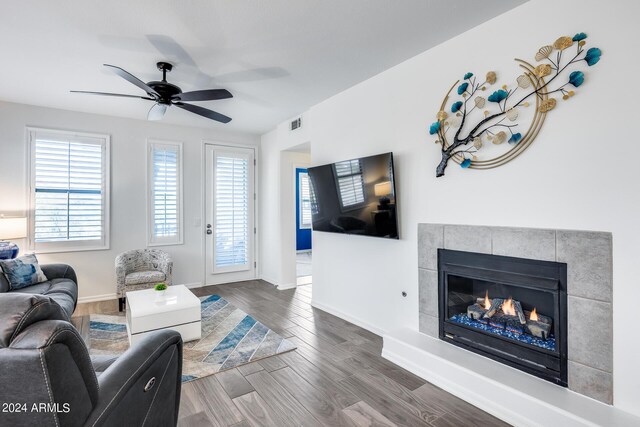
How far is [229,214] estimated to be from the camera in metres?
5.62

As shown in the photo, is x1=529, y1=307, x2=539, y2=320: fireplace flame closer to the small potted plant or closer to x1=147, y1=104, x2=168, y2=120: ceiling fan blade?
the small potted plant

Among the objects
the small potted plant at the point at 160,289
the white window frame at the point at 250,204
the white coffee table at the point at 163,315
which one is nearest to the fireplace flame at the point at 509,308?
the white coffee table at the point at 163,315

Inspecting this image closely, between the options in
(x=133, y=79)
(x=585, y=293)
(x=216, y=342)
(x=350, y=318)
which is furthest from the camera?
(x=350, y=318)

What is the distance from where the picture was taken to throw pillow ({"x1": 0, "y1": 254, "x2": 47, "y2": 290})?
3.15 metres

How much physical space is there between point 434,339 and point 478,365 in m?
0.48

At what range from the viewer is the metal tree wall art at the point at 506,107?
6.51 ft

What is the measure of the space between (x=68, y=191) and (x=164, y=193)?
1.21 meters

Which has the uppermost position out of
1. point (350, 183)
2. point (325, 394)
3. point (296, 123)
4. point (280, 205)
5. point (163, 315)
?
point (296, 123)

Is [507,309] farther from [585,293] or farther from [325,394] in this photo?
[325,394]

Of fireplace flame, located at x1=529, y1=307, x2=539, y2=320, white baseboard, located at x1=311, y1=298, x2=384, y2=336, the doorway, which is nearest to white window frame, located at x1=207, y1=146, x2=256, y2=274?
white baseboard, located at x1=311, y1=298, x2=384, y2=336

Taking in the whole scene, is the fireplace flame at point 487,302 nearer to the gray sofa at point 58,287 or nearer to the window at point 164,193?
the gray sofa at point 58,287

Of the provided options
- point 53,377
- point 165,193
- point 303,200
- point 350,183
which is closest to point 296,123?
point 350,183

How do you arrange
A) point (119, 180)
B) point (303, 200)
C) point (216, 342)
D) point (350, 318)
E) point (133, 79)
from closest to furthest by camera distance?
point (133, 79), point (216, 342), point (350, 318), point (119, 180), point (303, 200)

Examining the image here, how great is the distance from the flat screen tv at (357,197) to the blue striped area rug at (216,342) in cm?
139
